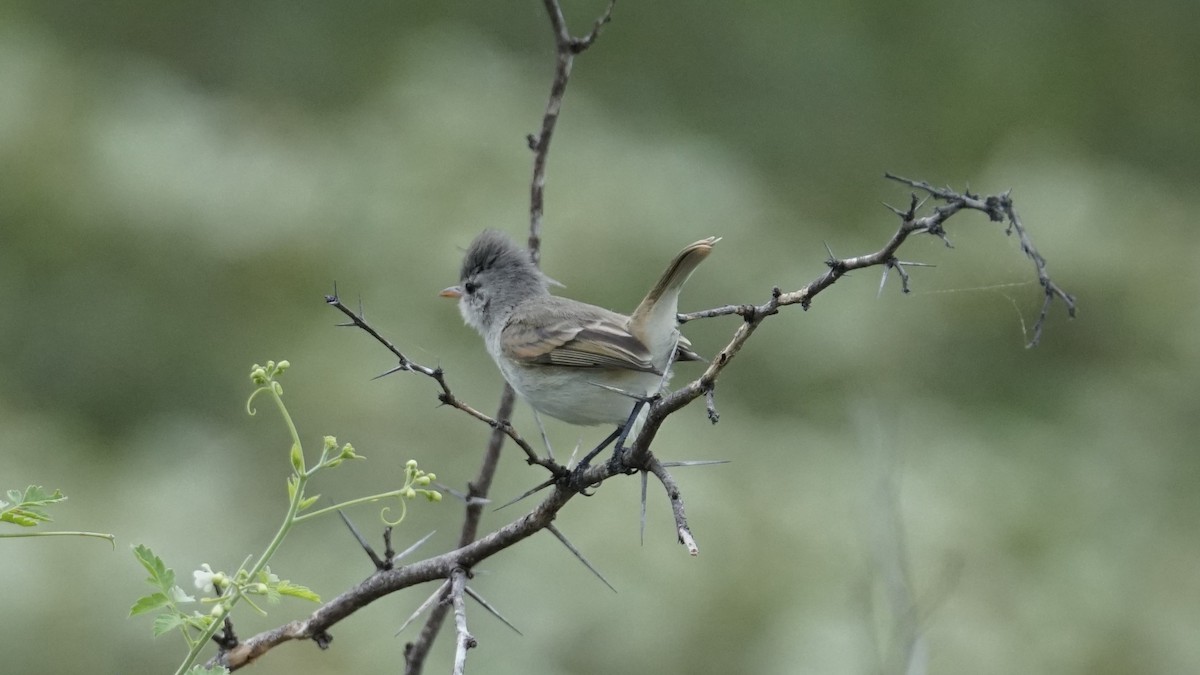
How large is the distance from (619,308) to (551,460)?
405 centimetres

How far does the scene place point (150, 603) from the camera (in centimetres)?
141

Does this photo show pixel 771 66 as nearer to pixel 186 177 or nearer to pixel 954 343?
pixel 954 343

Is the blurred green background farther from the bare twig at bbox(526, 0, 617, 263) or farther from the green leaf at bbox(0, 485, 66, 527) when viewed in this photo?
the green leaf at bbox(0, 485, 66, 527)

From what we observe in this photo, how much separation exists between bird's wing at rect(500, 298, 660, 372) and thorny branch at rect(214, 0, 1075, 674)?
1.64 ft

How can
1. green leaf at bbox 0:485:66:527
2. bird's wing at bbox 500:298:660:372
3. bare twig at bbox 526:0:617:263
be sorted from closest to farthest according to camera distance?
green leaf at bbox 0:485:66:527
bare twig at bbox 526:0:617:263
bird's wing at bbox 500:298:660:372

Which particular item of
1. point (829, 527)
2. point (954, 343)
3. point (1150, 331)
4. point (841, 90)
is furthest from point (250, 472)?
point (841, 90)

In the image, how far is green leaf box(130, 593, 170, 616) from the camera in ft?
4.60

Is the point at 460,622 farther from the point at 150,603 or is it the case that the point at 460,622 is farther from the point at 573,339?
the point at 573,339

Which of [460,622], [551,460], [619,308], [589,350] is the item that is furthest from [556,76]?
[619,308]

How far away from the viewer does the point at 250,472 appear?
565 centimetres

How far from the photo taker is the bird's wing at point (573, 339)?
9.68ft

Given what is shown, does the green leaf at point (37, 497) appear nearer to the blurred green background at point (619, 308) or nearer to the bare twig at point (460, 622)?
the bare twig at point (460, 622)

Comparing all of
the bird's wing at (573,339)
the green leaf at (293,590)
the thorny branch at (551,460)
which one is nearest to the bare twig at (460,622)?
the thorny branch at (551,460)

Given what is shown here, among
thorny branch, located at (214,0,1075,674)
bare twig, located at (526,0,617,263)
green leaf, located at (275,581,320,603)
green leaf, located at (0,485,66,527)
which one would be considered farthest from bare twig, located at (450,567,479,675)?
bare twig, located at (526,0,617,263)
